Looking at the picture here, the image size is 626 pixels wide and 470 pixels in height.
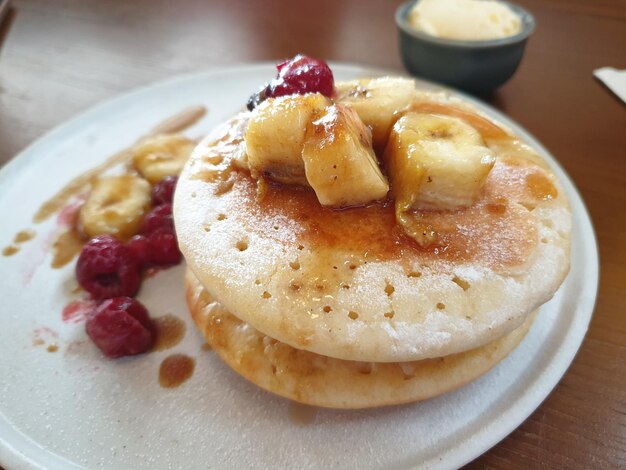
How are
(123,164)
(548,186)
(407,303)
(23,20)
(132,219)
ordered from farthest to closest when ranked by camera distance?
(23,20) → (123,164) → (132,219) → (548,186) → (407,303)

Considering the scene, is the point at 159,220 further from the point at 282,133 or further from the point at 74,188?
the point at 282,133

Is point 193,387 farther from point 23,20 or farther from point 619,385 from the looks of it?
point 23,20

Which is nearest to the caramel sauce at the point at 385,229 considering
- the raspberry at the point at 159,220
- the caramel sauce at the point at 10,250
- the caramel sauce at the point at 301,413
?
the caramel sauce at the point at 301,413

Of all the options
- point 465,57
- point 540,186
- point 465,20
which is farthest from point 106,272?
point 465,20

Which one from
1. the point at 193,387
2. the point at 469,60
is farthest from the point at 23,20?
the point at 193,387

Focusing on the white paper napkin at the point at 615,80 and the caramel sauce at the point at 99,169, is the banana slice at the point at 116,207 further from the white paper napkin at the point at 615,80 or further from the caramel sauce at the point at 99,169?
the white paper napkin at the point at 615,80
